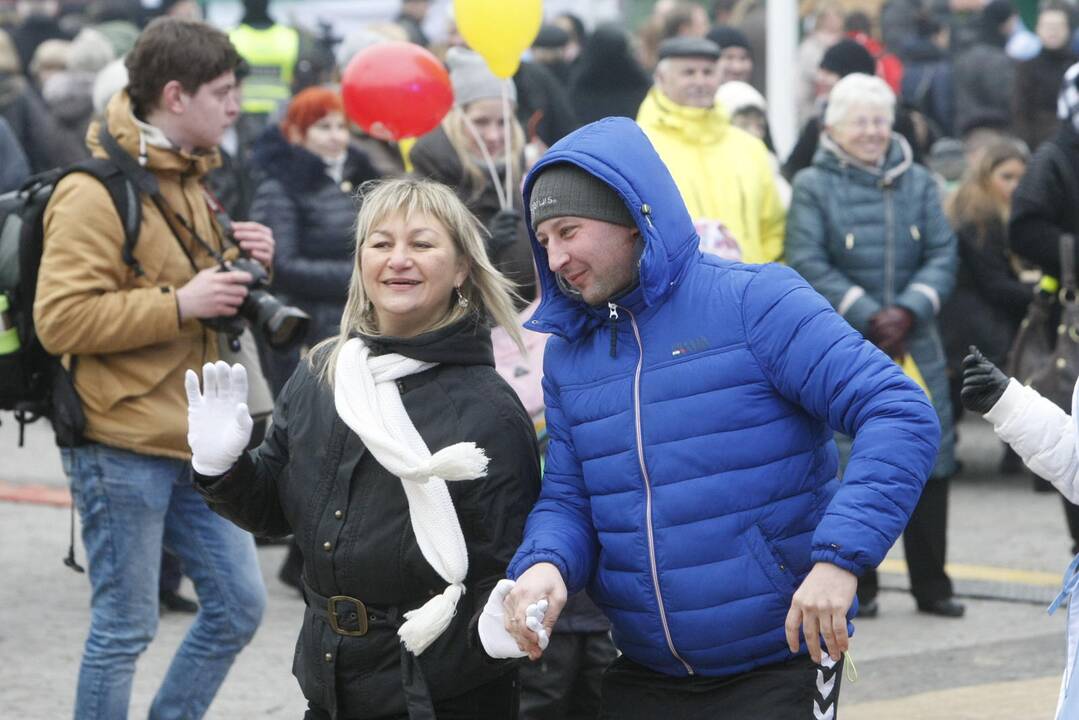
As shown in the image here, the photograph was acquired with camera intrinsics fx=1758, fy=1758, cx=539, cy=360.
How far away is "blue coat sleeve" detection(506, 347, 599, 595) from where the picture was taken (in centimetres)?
354

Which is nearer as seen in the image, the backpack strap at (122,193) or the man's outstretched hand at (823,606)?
the man's outstretched hand at (823,606)

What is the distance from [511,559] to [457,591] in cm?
16

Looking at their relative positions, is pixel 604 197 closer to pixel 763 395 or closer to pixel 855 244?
pixel 763 395

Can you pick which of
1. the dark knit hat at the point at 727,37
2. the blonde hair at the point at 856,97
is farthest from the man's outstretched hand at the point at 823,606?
the dark knit hat at the point at 727,37

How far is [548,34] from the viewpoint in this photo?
12656 millimetres

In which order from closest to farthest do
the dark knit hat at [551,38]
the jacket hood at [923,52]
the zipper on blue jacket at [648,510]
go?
the zipper on blue jacket at [648,510] < the dark knit hat at [551,38] < the jacket hood at [923,52]

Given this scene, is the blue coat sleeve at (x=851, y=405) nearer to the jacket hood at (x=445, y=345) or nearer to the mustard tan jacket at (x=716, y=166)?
the jacket hood at (x=445, y=345)

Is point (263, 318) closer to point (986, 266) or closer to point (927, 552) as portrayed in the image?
point (927, 552)

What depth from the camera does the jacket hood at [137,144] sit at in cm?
492

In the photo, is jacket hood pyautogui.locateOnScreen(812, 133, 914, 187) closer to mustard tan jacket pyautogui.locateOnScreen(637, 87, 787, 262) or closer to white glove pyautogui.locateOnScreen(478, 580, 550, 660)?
mustard tan jacket pyautogui.locateOnScreen(637, 87, 787, 262)

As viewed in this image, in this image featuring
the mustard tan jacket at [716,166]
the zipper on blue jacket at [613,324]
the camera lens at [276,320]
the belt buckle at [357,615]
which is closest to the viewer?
the zipper on blue jacket at [613,324]

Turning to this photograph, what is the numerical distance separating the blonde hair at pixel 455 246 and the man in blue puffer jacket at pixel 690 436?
14.5 inches

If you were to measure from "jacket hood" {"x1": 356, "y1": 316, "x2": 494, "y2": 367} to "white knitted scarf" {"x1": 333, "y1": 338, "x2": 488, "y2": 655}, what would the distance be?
0.17 ft

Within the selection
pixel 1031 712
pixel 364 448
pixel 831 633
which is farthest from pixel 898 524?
pixel 1031 712
